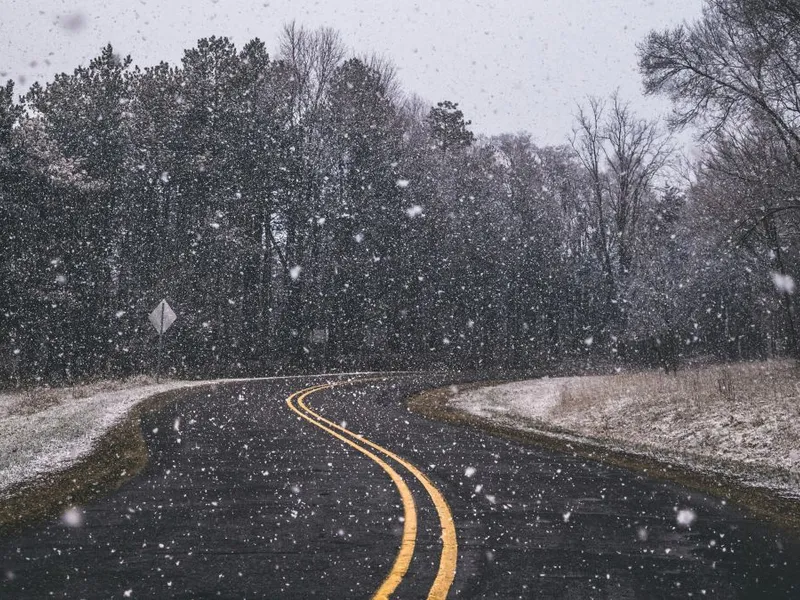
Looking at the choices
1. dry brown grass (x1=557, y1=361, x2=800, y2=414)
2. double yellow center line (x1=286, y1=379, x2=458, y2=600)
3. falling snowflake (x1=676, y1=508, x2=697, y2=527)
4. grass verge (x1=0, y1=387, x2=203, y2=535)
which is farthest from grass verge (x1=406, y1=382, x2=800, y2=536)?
grass verge (x1=0, y1=387, x2=203, y2=535)

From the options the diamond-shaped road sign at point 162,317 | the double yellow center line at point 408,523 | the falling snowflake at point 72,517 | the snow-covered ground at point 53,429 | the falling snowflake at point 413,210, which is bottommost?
the double yellow center line at point 408,523

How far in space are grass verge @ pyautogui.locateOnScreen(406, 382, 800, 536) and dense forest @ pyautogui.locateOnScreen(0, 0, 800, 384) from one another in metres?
12.7

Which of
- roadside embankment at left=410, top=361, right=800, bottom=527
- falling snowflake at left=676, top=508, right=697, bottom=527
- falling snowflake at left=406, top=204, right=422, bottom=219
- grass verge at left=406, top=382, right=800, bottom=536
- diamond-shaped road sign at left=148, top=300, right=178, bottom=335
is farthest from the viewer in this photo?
falling snowflake at left=406, top=204, right=422, bottom=219

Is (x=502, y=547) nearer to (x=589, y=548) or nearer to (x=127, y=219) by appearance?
(x=589, y=548)

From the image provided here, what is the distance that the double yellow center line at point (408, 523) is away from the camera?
4934mm

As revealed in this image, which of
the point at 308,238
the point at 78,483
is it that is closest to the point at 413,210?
the point at 308,238

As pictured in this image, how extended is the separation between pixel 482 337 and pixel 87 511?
4636cm

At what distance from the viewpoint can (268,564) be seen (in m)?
5.47

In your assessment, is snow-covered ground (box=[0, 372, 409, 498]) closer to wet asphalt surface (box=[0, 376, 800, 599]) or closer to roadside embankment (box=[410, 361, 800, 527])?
wet asphalt surface (box=[0, 376, 800, 599])

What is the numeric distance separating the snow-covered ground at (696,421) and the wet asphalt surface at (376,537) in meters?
2.13

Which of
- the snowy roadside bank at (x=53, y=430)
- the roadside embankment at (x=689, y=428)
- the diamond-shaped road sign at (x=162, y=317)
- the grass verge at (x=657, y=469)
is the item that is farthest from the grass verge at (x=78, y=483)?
the diamond-shaped road sign at (x=162, y=317)

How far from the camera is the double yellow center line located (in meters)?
4.93

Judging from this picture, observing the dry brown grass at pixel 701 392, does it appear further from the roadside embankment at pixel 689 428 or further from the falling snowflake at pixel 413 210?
the falling snowflake at pixel 413 210

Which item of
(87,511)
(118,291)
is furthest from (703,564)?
(118,291)
